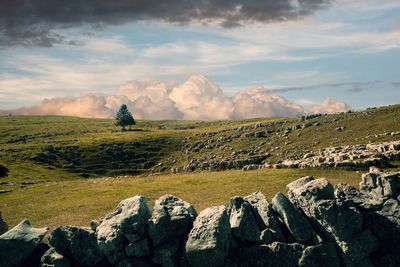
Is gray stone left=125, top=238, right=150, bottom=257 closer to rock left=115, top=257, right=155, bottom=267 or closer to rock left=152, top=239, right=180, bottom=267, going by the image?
rock left=115, top=257, right=155, bottom=267

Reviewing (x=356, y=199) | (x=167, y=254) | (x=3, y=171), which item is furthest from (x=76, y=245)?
(x=3, y=171)

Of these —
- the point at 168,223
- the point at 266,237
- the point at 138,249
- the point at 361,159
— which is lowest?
the point at 138,249

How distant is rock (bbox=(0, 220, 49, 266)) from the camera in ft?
54.0

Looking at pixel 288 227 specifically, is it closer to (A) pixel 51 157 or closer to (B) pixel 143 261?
(B) pixel 143 261

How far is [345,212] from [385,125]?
202ft

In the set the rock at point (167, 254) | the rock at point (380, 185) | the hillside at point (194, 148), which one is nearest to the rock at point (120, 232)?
the rock at point (167, 254)

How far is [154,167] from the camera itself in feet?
338

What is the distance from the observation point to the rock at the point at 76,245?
1723 centimetres

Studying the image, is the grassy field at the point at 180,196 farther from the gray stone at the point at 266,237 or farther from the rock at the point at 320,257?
the rock at the point at 320,257

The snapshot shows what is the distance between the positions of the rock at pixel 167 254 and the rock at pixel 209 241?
1110 millimetres

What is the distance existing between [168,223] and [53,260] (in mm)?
7536

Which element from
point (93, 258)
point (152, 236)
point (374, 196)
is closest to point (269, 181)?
point (374, 196)

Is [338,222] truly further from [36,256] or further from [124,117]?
[124,117]

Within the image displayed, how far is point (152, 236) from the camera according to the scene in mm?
17328
